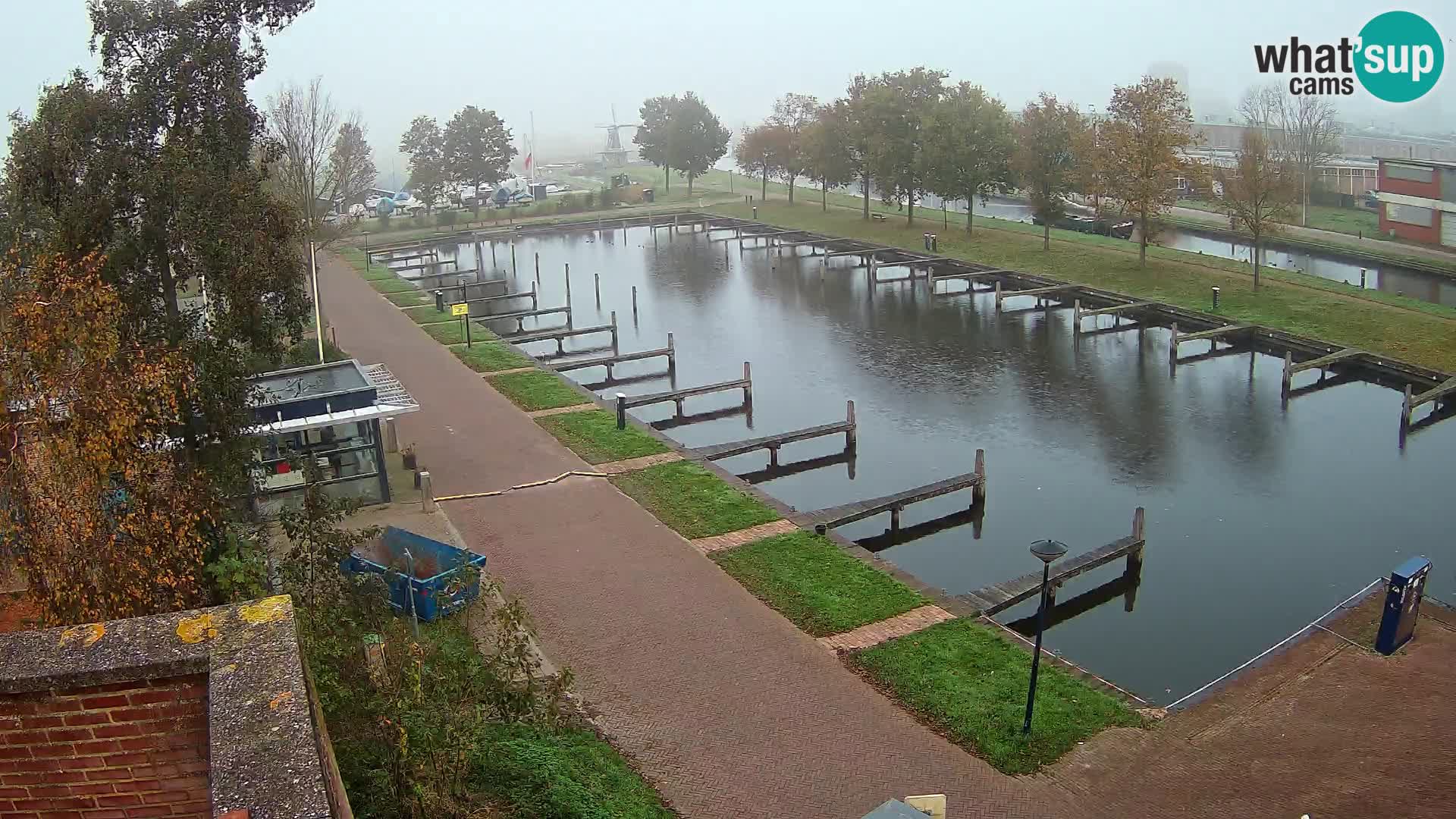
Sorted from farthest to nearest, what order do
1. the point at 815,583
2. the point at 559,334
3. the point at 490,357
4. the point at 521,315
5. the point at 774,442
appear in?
the point at 521,315 → the point at 559,334 → the point at 490,357 → the point at 774,442 → the point at 815,583

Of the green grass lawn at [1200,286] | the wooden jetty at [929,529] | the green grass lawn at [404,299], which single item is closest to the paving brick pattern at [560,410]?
the wooden jetty at [929,529]

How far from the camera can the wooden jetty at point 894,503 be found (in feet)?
69.2

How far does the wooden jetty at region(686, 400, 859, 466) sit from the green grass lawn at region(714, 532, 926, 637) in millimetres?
5557

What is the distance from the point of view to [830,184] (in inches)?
2640

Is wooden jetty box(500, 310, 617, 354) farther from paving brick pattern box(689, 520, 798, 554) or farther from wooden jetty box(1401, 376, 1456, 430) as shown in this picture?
wooden jetty box(1401, 376, 1456, 430)

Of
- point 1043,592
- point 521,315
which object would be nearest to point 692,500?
point 1043,592

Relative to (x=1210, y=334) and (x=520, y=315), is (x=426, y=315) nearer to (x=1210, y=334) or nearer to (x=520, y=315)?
(x=520, y=315)

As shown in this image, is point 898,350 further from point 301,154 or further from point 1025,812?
point 1025,812

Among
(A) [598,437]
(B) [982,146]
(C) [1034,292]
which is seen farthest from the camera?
(B) [982,146]

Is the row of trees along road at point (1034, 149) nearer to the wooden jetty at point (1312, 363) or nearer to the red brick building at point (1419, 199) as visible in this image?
the red brick building at point (1419, 199)

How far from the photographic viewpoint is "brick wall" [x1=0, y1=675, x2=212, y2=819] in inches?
226

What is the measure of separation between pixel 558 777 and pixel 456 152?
68.6m

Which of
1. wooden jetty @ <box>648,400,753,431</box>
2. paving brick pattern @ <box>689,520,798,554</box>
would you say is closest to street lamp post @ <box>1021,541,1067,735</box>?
paving brick pattern @ <box>689,520,798,554</box>

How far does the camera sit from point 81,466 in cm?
1039
